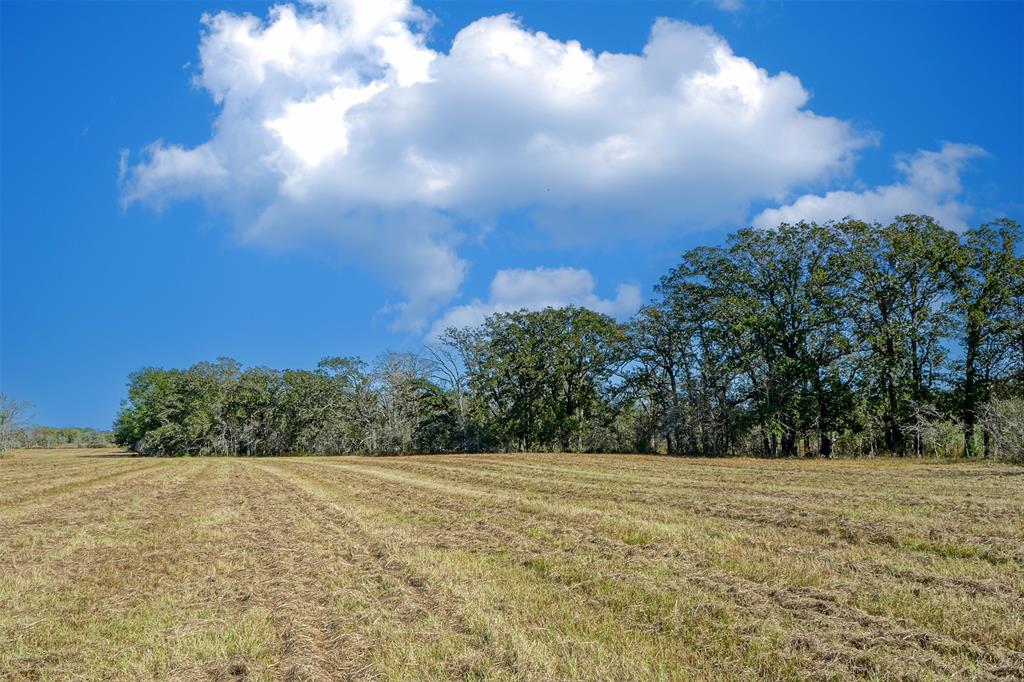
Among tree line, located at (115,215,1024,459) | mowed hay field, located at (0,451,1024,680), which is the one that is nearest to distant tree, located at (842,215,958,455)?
tree line, located at (115,215,1024,459)

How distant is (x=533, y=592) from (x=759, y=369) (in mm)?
41812

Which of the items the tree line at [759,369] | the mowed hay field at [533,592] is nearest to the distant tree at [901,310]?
the tree line at [759,369]

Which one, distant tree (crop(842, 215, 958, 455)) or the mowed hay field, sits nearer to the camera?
the mowed hay field

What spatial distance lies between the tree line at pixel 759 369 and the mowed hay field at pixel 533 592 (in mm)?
23228

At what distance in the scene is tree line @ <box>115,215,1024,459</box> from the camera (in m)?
37.1

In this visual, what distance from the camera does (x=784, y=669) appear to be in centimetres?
488

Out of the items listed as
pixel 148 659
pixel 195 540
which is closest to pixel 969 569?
pixel 148 659

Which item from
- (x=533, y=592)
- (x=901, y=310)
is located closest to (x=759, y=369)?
(x=901, y=310)

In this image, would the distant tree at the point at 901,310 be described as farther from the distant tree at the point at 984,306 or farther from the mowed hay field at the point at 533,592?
the mowed hay field at the point at 533,592

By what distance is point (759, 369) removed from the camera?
4450 cm

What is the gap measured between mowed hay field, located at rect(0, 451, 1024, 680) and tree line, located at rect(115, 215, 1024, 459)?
914 inches

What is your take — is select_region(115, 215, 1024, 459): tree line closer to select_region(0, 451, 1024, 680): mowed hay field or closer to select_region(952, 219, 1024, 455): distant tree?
select_region(952, 219, 1024, 455): distant tree

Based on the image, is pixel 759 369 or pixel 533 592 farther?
pixel 759 369

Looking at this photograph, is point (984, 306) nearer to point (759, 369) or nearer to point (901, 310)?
point (901, 310)
